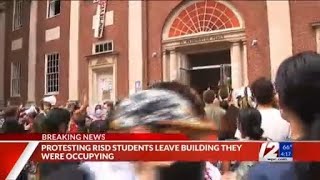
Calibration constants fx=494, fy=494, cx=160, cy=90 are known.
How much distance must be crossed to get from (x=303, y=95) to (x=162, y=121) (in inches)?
19.2

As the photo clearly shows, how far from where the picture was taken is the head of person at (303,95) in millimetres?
1665

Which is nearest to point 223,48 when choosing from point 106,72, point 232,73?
point 232,73

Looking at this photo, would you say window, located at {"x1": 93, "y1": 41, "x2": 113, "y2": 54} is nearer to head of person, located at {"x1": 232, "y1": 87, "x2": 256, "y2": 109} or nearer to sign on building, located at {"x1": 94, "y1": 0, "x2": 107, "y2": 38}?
sign on building, located at {"x1": 94, "y1": 0, "x2": 107, "y2": 38}

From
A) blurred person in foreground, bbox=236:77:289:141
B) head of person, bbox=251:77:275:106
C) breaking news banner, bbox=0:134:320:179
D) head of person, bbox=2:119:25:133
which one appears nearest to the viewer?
breaking news banner, bbox=0:134:320:179

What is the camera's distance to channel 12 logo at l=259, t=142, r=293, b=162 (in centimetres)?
166

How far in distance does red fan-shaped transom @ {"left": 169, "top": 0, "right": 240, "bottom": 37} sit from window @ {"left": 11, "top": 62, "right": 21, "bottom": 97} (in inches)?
380

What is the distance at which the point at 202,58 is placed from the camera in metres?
18.2

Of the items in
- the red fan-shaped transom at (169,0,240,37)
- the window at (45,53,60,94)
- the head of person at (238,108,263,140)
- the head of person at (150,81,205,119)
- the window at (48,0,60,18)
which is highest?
the window at (48,0,60,18)

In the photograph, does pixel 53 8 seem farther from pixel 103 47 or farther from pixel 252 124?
pixel 252 124

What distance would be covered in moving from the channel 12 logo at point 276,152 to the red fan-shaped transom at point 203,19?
15343 mm

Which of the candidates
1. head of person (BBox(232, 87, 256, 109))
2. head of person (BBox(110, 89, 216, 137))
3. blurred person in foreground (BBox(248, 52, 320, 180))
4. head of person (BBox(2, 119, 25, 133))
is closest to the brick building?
head of person (BBox(232, 87, 256, 109))

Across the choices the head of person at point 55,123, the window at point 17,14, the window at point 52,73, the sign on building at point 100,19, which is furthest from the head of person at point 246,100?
the window at point 17,14

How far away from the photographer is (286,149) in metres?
1.66

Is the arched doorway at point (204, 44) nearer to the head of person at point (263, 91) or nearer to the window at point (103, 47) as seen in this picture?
the window at point (103, 47)
